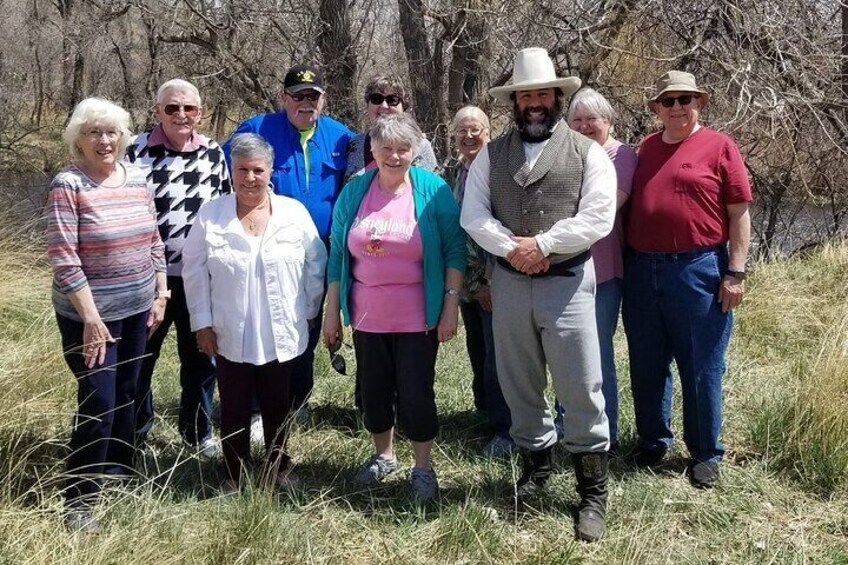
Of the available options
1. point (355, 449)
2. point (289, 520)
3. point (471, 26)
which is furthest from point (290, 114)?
point (471, 26)

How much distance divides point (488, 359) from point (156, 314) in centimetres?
172

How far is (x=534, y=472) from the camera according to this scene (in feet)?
12.1

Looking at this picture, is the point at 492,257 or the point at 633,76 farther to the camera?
the point at 633,76

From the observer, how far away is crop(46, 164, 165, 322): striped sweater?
121 inches

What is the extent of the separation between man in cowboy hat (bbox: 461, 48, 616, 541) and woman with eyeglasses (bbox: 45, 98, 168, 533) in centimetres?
141

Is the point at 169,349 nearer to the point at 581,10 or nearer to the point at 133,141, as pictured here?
the point at 133,141

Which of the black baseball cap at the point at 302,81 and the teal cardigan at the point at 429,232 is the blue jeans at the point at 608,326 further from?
the black baseball cap at the point at 302,81

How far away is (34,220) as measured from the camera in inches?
328

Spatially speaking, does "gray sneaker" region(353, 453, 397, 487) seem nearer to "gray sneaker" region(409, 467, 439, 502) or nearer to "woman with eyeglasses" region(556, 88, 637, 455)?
"gray sneaker" region(409, 467, 439, 502)

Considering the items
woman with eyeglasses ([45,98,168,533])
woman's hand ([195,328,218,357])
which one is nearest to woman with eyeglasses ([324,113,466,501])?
woman's hand ([195,328,218,357])

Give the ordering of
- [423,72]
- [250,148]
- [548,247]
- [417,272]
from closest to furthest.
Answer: [548,247], [250,148], [417,272], [423,72]

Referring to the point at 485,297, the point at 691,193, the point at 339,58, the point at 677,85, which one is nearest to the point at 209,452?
the point at 485,297

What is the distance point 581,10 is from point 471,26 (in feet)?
3.23

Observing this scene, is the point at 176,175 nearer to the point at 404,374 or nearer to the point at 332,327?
the point at 332,327
